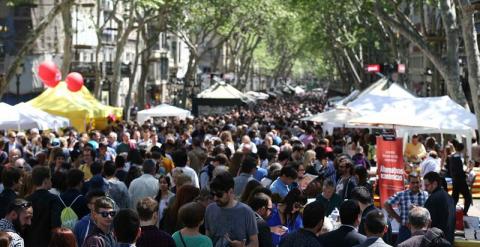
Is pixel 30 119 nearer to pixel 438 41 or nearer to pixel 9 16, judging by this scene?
pixel 438 41

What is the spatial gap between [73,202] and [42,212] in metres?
0.37

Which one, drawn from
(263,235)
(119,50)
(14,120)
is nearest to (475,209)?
(263,235)

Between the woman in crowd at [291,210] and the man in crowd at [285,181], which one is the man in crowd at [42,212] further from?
the man in crowd at [285,181]

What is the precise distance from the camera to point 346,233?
298 inches

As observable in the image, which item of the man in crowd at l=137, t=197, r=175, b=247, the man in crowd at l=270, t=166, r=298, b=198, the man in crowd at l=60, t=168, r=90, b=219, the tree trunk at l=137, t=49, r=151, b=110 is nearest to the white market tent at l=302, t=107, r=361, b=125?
the man in crowd at l=270, t=166, r=298, b=198

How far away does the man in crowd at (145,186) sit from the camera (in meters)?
10.7

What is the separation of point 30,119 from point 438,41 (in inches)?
494

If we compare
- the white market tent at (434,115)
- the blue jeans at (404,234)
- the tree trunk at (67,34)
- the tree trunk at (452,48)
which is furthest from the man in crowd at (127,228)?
the tree trunk at (67,34)

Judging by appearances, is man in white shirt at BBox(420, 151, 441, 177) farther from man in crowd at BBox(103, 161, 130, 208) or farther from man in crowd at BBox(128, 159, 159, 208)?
man in crowd at BBox(103, 161, 130, 208)

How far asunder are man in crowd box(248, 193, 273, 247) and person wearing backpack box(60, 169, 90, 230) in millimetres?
1563

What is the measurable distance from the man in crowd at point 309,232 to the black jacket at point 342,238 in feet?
0.72

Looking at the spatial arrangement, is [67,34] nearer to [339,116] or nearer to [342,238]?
[339,116]

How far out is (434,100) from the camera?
17.2 metres

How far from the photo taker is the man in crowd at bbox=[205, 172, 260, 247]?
7.89m
